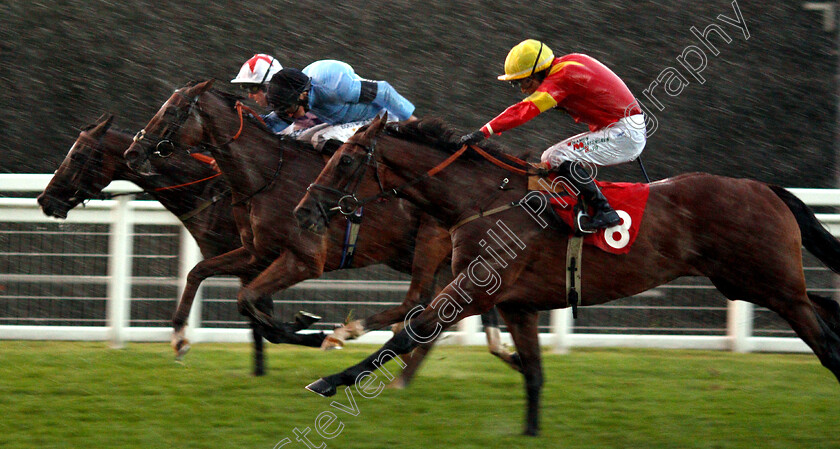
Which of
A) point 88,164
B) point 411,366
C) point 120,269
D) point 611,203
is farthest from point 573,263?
point 120,269

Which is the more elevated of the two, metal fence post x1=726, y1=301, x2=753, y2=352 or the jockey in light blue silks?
the jockey in light blue silks

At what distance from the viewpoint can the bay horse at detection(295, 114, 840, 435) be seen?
4.28 meters

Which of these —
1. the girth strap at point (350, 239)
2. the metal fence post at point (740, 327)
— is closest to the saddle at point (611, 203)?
Answer: the girth strap at point (350, 239)

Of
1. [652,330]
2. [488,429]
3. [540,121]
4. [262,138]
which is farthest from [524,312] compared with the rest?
[540,121]

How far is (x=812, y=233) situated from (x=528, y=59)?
1648mm

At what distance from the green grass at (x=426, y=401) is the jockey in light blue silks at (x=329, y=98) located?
1.49m

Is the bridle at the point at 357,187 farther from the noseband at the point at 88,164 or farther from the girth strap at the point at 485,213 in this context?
the noseband at the point at 88,164

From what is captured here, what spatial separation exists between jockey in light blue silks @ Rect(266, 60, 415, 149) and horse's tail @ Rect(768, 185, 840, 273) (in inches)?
92.0

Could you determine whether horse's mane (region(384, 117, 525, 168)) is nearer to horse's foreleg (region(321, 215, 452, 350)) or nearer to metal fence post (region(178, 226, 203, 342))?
horse's foreleg (region(321, 215, 452, 350))

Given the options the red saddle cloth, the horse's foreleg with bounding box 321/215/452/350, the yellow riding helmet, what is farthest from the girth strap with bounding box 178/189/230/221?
the red saddle cloth

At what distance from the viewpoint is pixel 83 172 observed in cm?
583

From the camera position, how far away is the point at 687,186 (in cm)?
451

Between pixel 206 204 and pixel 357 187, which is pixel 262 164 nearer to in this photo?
pixel 206 204

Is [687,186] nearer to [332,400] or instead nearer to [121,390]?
[332,400]
